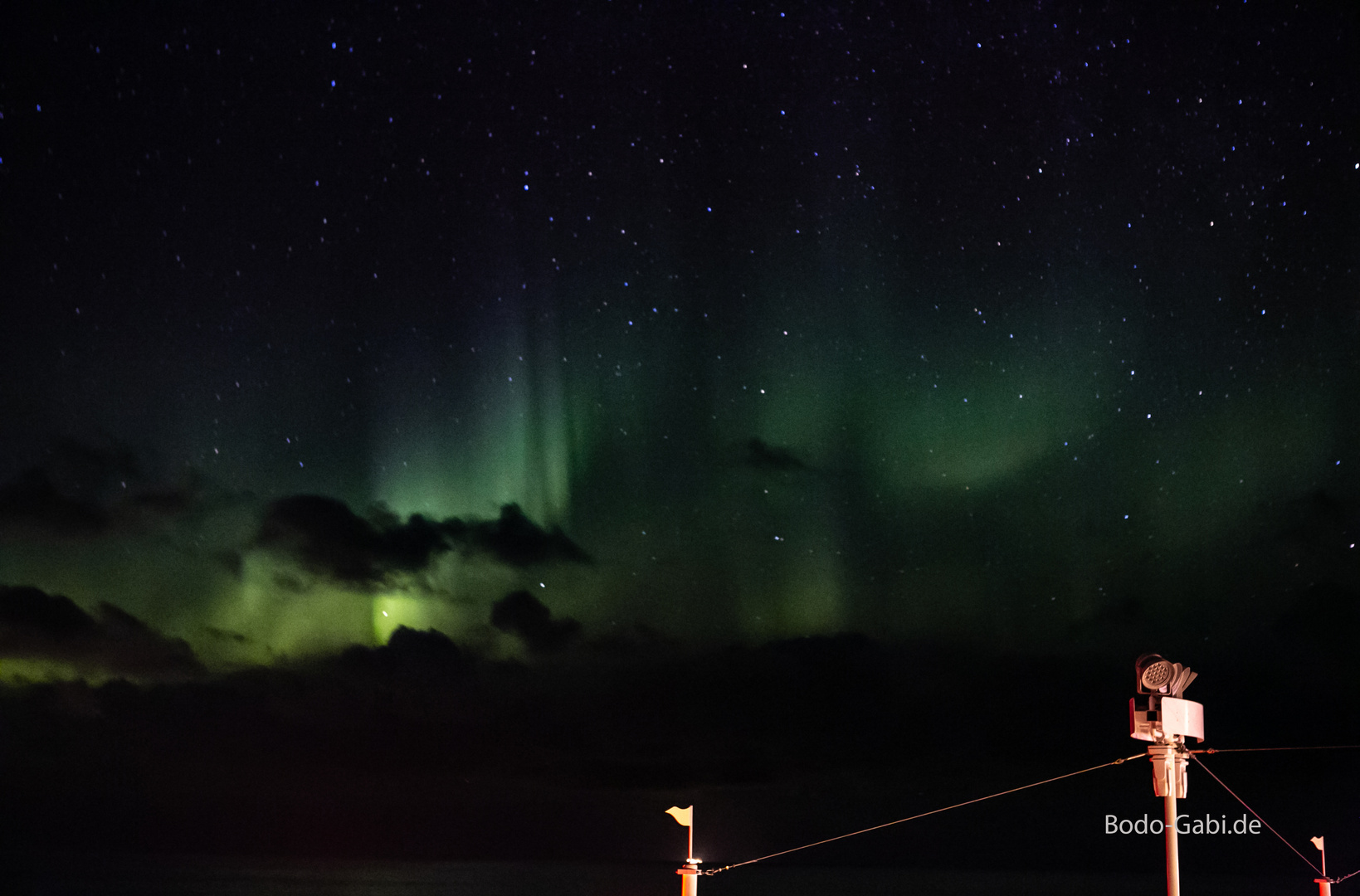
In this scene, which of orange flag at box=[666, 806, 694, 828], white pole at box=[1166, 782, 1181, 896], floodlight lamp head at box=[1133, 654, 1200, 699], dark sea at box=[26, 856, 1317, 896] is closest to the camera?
white pole at box=[1166, 782, 1181, 896]

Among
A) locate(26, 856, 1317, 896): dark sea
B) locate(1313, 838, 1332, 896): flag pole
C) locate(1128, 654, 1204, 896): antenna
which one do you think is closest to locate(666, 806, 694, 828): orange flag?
locate(1128, 654, 1204, 896): antenna

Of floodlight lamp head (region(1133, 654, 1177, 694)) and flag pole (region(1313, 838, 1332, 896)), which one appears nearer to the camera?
floodlight lamp head (region(1133, 654, 1177, 694))

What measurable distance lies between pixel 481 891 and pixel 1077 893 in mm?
76299

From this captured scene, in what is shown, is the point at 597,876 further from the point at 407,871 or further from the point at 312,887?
the point at 312,887

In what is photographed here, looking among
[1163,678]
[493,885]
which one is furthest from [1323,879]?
[493,885]

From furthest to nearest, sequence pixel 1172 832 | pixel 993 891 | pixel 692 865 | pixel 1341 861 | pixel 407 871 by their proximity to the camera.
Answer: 1. pixel 407 871
2. pixel 993 891
3. pixel 1341 861
4. pixel 692 865
5. pixel 1172 832

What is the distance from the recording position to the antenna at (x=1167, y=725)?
19.7 feet

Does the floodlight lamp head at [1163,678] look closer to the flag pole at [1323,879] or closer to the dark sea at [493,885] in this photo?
the flag pole at [1323,879]

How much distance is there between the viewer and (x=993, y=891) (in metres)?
169

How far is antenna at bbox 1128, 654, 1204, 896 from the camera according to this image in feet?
19.7

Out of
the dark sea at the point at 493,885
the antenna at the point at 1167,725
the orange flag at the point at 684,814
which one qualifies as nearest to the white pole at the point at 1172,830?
the antenna at the point at 1167,725

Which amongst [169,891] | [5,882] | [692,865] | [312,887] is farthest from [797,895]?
[692,865]

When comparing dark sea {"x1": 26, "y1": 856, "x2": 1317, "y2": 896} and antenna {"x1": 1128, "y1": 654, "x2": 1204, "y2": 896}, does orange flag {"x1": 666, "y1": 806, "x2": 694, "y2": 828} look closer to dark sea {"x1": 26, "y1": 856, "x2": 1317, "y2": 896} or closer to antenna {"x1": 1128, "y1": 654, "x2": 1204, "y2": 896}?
antenna {"x1": 1128, "y1": 654, "x2": 1204, "y2": 896}

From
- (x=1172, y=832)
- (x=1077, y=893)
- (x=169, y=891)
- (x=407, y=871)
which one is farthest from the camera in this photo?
(x=407, y=871)
